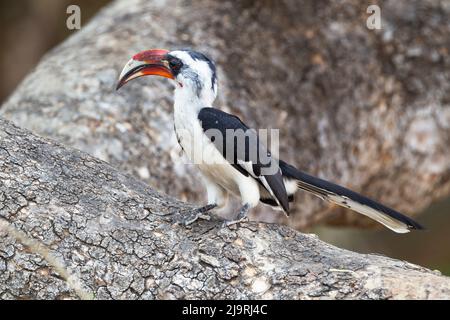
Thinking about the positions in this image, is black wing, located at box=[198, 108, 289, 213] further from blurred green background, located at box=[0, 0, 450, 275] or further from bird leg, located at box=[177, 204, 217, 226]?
blurred green background, located at box=[0, 0, 450, 275]

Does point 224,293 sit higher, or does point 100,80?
point 100,80

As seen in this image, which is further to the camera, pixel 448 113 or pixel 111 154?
pixel 448 113

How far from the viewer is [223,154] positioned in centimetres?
391

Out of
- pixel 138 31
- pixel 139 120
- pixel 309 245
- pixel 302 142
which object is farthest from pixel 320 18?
pixel 309 245

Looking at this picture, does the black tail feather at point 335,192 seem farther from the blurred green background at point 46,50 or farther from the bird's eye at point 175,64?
the blurred green background at point 46,50

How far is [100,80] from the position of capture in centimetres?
582

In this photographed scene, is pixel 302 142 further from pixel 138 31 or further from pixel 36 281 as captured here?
pixel 36 281

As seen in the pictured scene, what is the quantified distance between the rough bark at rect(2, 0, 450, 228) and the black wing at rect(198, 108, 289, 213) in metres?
1.67

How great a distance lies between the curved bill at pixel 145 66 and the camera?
4145 mm

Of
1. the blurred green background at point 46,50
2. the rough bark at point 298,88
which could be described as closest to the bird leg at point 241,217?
the rough bark at point 298,88

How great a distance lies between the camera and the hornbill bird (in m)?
3.92

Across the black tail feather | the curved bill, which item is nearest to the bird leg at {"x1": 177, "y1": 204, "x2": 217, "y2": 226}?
the black tail feather
